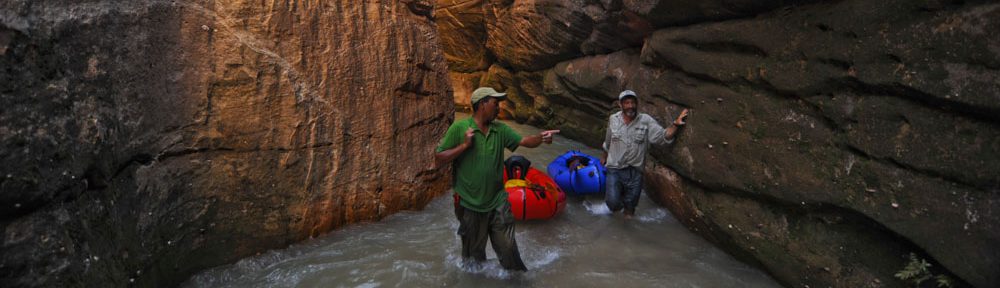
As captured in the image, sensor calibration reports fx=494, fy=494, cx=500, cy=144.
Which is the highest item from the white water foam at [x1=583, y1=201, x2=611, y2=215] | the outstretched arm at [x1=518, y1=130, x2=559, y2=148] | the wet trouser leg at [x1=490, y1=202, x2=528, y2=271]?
the outstretched arm at [x1=518, y1=130, x2=559, y2=148]

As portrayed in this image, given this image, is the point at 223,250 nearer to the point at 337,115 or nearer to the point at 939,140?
the point at 337,115

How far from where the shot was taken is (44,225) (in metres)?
2.58

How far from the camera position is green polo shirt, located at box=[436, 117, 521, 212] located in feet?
12.2

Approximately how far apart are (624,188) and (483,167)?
2735 mm

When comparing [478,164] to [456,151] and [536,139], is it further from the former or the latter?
[536,139]

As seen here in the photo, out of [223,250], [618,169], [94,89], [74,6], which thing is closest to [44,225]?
[94,89]

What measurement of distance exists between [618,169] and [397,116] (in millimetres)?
2634

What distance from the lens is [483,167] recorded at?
Answer: 12.3 ft

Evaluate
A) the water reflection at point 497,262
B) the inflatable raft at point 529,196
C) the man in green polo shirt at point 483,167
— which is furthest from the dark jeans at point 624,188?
the man in green polo shirt at point 483,167

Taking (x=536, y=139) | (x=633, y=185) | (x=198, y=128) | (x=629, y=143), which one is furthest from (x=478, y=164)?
(x=633, y=185)

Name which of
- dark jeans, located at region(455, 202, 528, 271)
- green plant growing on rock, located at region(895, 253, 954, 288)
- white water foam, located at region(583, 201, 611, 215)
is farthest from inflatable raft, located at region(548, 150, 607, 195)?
green plant growing on rock, located at region(895, 253, 954, 288)

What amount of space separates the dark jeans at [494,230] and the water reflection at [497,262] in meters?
0.27

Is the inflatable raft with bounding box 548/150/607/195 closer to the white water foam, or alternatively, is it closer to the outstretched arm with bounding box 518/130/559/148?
the white water foam

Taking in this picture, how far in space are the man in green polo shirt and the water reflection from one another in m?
0.43
